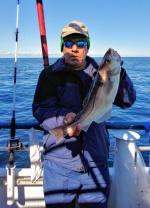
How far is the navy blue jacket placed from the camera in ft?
11.0

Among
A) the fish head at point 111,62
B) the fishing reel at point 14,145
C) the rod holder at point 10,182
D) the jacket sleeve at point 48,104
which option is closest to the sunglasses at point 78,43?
the jacket sleeve at point 48,104

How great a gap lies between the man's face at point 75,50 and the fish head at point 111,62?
63 cm

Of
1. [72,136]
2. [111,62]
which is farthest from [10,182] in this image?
[111,62]

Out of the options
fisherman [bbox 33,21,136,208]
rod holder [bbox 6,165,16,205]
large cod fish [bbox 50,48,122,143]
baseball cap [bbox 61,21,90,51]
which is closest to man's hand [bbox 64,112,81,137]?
large cod fish [bbox 50,48,122,143]

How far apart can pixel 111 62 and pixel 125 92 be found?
0.63 meters

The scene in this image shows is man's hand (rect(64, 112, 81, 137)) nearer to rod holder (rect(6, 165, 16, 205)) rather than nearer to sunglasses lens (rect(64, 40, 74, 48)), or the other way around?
sunglasses lens (rect(64, 40, 74, 48))

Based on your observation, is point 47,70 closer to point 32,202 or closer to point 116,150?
point 116,150

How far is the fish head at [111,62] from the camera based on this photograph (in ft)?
9.01

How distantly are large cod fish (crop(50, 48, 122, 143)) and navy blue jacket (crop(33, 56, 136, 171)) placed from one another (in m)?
0.28

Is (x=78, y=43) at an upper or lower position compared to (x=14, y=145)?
upper

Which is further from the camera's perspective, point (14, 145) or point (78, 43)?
point (14, 145)

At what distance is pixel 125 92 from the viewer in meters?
3.30

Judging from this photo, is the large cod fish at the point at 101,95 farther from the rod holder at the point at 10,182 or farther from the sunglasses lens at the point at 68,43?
the rod holder at the point at 10,182

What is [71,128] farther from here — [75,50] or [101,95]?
[75,50]
